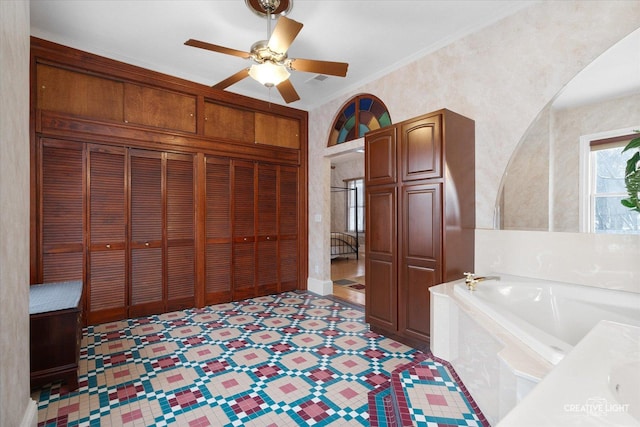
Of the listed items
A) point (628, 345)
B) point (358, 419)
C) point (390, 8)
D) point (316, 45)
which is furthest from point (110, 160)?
point (628, 345)

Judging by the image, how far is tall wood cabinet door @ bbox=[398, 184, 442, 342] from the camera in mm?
2477

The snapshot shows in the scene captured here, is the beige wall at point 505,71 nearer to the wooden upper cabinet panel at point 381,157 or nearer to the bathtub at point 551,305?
the bathtub at point 551,305

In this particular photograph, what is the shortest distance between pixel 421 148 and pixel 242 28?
1.94 metres

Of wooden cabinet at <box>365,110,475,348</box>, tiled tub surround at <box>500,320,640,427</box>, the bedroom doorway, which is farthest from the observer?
the bedroom doorway

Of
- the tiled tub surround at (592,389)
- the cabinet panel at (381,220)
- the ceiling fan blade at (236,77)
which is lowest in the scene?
the tiled tub surround at (592,389)

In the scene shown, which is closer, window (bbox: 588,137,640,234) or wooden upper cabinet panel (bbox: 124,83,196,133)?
window (bbox: 588,137,640,234)

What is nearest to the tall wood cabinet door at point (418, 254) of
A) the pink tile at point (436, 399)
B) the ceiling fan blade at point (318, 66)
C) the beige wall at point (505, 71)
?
the beige wall at point (505, 71)

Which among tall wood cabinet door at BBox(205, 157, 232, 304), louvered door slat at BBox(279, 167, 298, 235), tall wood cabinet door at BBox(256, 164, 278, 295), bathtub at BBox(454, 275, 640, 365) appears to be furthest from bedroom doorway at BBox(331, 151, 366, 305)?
bathtub at BBox(454, 275, 640, 365)

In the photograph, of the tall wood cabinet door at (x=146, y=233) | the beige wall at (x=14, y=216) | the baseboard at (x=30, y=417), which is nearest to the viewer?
the beige wall at (x=14, y=216)

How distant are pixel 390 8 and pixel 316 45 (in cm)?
84

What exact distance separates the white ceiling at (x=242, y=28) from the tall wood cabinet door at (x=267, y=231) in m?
1.49

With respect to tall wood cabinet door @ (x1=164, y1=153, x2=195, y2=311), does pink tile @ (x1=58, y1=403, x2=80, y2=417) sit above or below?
below

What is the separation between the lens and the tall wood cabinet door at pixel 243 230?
4051 millimetres

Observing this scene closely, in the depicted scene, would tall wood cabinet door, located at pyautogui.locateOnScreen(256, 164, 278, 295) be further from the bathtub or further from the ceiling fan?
the bathtub
